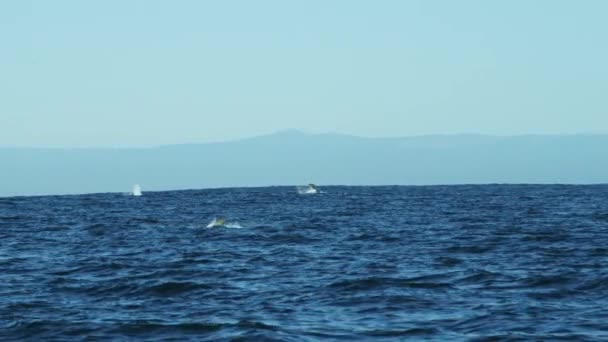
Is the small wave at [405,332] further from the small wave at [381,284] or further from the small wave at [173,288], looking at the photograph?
the small wave at [173,288]

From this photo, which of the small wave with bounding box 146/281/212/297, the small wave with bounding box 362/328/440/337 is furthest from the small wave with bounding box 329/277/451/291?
the small wave with bounding box 362/328/440/337

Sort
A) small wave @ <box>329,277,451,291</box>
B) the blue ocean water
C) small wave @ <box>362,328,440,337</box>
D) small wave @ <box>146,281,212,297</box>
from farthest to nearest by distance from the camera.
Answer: small wave @ <box>329,277,451,291</box> < small wave @ <box>146,281,212,297</box> < the blue ocean water < small wave @ <box>362,328,440,337</box>

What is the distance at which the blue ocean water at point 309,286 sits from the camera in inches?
846

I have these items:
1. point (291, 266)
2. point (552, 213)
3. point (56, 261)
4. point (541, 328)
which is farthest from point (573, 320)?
point (552, 213)

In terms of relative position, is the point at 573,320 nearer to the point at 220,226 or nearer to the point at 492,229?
the point at 492,229

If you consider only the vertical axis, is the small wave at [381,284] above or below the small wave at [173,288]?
above

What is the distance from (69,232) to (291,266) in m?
23.9

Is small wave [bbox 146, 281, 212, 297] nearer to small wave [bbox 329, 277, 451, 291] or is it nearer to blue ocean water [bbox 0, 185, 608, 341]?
blue ocean water [bbox 0, 185, 608, 341]

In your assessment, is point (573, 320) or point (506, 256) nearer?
point (573, 320)

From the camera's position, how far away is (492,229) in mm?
51719

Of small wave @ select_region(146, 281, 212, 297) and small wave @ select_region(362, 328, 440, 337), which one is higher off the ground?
→ small wave @ select_region(146, 281, 212, 297)

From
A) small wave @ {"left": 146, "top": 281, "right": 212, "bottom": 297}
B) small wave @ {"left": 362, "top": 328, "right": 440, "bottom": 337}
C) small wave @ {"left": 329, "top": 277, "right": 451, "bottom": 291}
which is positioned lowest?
small wave @ {"left": 362, "top": 328, "right": 440, "bottom": 337}

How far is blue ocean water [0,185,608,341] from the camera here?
2148 cm

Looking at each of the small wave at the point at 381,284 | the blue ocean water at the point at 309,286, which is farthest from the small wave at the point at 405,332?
the small wave at the point at 381,284
